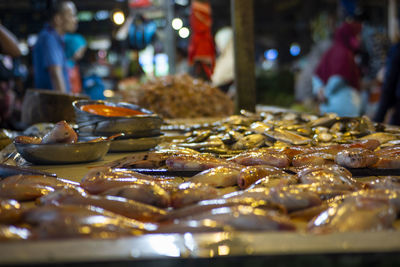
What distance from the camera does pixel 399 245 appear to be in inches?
40.8

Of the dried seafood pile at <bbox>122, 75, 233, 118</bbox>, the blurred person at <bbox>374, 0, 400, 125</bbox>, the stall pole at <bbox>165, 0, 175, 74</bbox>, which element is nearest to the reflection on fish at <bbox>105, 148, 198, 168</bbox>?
the dried seafood pile at <bbox>122, 75, 233, 118</bbox>

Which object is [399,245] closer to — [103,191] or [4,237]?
[4,237]

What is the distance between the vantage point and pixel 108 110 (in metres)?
3.55

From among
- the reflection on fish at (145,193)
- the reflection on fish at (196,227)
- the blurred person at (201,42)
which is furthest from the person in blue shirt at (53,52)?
the reflection on fish at (196,227)

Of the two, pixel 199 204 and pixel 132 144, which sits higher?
pixel 199 204

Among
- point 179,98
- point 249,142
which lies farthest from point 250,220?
point 179,98

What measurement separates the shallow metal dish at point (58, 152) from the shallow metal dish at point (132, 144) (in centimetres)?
45

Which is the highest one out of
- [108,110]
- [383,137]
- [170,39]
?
[170,39]

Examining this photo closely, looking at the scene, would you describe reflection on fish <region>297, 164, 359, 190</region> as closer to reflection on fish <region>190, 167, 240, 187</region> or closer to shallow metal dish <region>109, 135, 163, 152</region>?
reflection on fish <region>190, 167, 240, 187</region>

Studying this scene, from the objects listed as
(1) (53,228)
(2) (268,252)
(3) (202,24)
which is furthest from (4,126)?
(2) (268,252)

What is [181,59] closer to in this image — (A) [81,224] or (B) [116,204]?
(B) [116,204]

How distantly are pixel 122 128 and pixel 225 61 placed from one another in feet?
21.3

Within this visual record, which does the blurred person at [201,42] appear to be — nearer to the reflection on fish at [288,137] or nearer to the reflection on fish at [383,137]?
the reflection on fish at [288,137]

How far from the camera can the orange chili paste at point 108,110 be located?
11.2 feet
